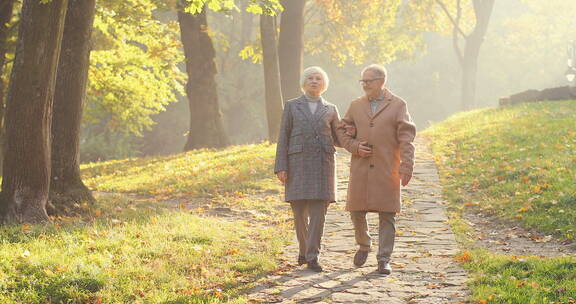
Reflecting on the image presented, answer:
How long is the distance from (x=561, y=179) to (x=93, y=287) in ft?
26.0

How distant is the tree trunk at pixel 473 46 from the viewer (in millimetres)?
38188

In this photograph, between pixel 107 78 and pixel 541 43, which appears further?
pixel 541 43

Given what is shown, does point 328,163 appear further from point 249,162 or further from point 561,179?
point 249,162

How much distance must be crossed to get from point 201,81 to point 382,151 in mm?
14937

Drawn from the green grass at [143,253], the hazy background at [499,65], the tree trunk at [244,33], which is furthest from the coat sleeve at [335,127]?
the hazy background at [499,65]

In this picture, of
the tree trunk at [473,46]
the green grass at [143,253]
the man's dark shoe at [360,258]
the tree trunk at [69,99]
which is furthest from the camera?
the tree trunk at [473,46]

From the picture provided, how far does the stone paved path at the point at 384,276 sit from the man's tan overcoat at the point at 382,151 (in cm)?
73

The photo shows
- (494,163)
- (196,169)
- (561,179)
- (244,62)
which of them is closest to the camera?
(561,179)

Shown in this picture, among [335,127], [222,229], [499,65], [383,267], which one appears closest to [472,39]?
[499,65]

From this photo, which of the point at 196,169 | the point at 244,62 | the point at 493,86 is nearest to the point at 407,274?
the point at 196,169

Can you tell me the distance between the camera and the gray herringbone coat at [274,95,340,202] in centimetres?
712

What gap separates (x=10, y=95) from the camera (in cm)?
895

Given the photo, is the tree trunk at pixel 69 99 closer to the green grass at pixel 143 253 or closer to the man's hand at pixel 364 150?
the green grass at pixel 143 253

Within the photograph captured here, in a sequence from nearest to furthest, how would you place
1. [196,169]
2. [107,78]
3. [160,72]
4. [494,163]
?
1. [494,163]
2. [196,169]
3. [107,78]
4. [160,72]
